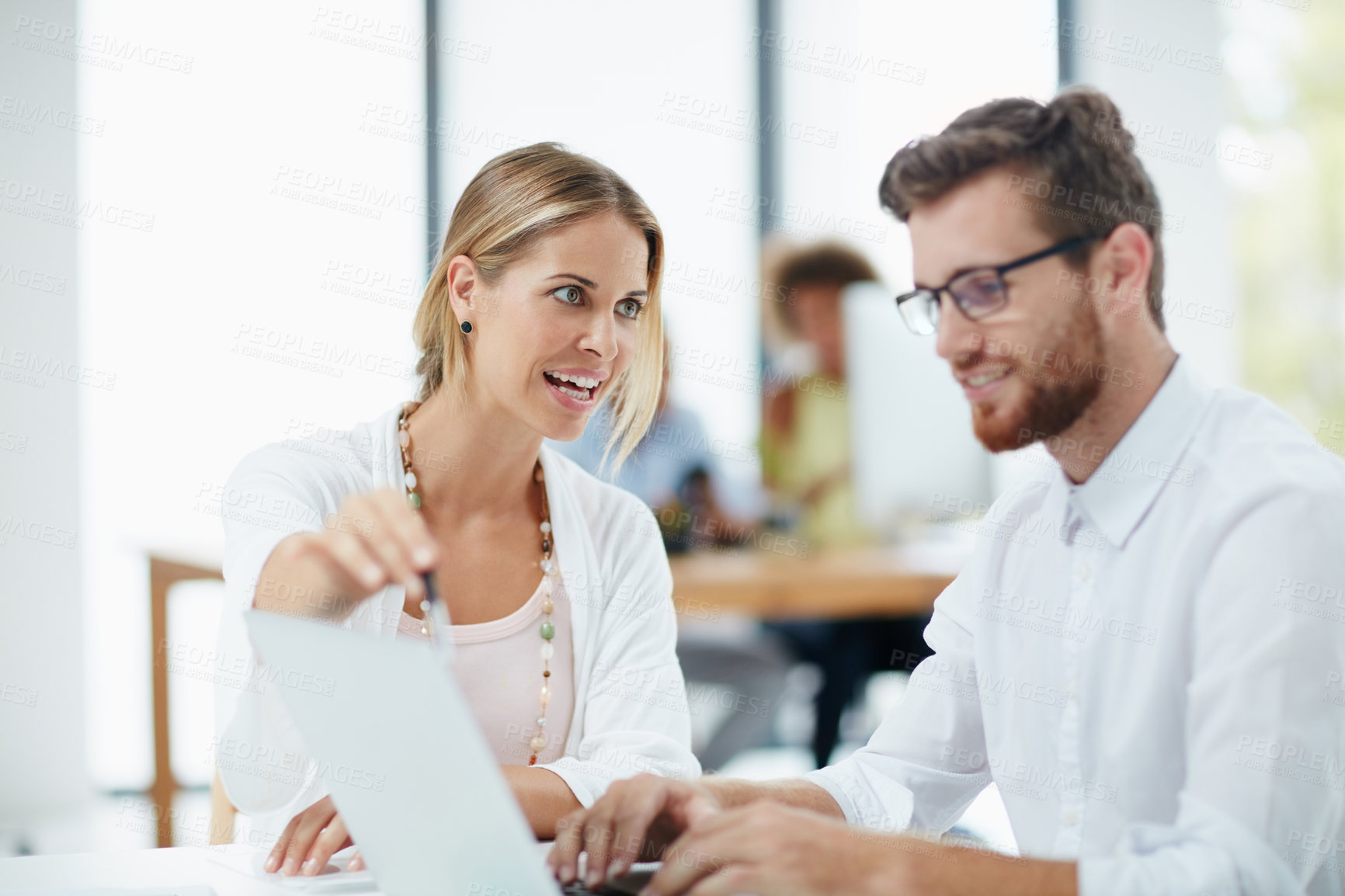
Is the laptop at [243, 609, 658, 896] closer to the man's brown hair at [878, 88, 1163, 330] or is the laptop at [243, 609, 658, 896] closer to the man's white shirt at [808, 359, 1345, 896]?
the man's white shirt at [808, 359, 1345, 896]

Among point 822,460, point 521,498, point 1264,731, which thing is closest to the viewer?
point 1264,731

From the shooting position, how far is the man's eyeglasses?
1.05 metres

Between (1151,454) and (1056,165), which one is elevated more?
(1056,165)

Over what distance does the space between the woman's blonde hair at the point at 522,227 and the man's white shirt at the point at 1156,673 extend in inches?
23.7

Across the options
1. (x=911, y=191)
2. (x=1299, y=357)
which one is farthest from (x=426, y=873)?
(x=1299, y=357)

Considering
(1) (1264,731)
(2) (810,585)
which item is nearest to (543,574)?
(1) (1264,731)

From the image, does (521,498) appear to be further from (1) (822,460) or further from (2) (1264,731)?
(1) (822,460)

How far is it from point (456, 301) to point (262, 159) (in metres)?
2.49

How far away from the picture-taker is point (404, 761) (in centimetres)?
73

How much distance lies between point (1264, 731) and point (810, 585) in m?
1.78

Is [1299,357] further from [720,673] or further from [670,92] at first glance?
[720,673]

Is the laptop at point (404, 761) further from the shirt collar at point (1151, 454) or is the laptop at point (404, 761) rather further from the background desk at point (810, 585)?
the background desk at point (810, 585)

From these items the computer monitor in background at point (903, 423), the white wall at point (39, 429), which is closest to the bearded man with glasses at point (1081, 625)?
the computer monitor in background at point (903, 423)

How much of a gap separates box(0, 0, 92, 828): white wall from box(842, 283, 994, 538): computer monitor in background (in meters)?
2.30
